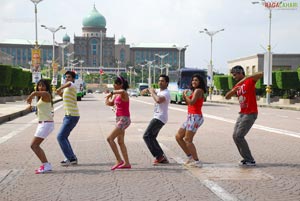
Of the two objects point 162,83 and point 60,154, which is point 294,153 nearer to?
point 162,83

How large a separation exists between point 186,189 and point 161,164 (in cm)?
239

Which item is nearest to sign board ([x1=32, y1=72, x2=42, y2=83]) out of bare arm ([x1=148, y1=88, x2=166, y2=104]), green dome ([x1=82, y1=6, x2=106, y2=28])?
bare arm ([x1=148, y1=88, x2=166, y2=104])

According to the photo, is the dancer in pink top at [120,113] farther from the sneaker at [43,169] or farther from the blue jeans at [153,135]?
the sneaker at [43,169]

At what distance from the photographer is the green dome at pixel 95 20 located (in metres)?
182

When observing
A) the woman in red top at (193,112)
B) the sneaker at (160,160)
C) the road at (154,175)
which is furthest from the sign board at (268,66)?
the woman in red top at (193,112)

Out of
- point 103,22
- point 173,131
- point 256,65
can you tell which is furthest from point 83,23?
point 173,131

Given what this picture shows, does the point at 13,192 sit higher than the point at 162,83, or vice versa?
the point at 162,83

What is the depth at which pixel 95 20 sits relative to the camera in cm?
18312

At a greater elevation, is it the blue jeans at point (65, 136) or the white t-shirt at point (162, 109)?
the white t-shirt at point (162, 109)

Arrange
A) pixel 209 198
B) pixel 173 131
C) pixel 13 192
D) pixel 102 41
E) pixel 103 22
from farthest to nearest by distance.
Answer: pixel 102 41, pixel 103 22, pixel 173 131, pixel 13 192, pixel 209 198

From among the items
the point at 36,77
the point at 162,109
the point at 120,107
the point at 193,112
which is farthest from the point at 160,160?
the point at 36,77

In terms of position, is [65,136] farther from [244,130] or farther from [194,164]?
[244,130]

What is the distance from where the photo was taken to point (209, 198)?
6852 millimetres

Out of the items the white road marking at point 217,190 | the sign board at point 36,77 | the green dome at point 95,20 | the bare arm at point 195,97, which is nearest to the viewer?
the white road marking at point 217,190
